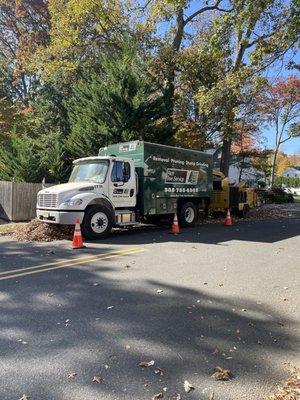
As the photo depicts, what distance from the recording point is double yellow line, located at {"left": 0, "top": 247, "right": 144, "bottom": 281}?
7.74 m

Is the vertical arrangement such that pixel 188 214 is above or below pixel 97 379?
above

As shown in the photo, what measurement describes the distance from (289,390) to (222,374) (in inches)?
23.5

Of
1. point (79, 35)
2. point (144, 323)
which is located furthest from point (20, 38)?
point (144, 323)

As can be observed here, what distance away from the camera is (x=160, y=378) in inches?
147

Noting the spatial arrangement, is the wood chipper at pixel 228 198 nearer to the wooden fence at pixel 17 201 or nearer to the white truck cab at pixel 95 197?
the white truck cab at pixel 95 197

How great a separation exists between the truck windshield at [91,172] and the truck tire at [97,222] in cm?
105

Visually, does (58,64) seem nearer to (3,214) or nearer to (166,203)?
(3,214)

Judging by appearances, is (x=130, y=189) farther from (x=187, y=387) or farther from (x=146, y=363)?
(x=187, y=387)

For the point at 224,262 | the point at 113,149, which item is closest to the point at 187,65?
the point at 113,149

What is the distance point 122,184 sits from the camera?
44.1 feet

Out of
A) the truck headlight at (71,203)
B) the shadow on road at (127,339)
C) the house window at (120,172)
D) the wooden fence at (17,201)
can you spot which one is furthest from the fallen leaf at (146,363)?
the wooden fence at (17,201)

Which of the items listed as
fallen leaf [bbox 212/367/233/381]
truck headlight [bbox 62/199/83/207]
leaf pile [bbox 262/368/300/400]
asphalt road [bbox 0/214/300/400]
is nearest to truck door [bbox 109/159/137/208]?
truck headlight [bbox 62/199/83/207]

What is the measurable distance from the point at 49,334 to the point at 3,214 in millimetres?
14360

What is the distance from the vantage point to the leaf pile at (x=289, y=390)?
11.2 feet
